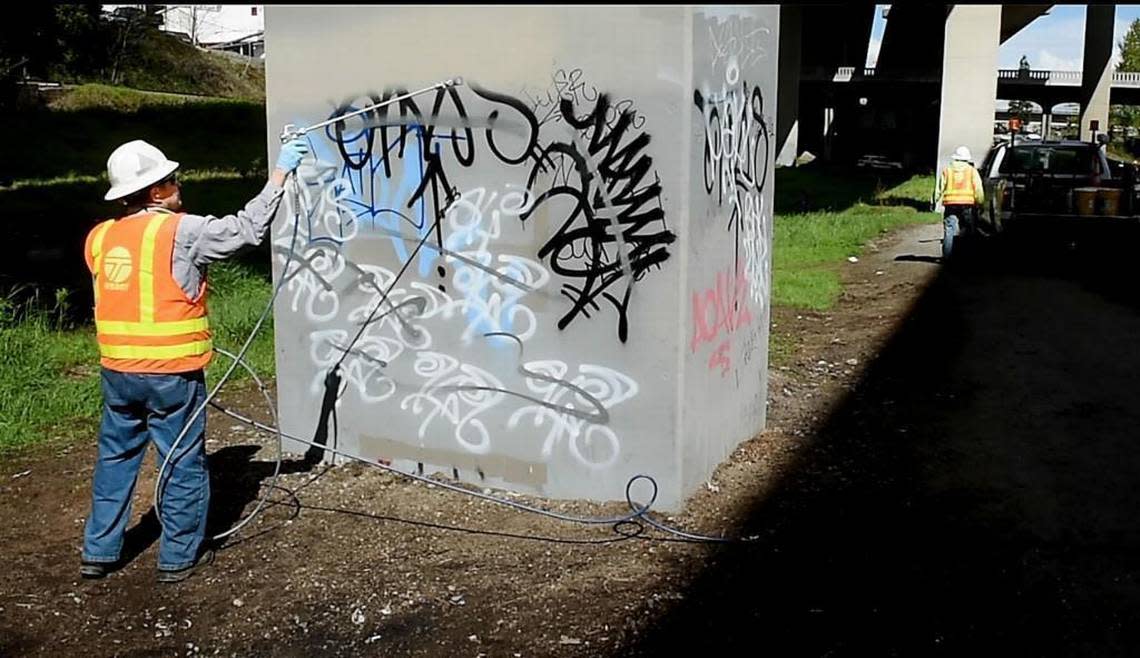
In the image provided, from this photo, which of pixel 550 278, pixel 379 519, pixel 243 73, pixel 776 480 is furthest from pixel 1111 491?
pixel 243 73

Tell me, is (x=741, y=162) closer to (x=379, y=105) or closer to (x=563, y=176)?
(x=563, y=176)

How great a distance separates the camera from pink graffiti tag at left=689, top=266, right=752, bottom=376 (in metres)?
6.09

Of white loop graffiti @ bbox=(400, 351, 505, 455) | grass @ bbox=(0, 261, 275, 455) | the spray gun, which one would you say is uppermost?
the spray gun

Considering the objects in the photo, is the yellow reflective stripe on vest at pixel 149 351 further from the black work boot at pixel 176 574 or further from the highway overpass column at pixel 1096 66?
the highway overpass column at pixel 1096 66

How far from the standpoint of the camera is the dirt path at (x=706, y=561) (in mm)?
4863

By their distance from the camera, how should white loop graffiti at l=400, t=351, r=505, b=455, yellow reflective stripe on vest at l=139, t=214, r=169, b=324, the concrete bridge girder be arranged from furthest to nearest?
1. the concrete bridge girder
2. white loop graffiti at l=400, t=351, r=505, b=455
3. yellow reflective stripe on vest at l=139, t=214, r=169, b=324

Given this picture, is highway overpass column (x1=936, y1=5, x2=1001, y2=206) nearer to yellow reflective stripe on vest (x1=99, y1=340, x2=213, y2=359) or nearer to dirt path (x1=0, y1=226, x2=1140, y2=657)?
dirt path (x1=0, y1=226, x2=1140, y2=657)

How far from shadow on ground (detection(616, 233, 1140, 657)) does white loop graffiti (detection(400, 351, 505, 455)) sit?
148 cm

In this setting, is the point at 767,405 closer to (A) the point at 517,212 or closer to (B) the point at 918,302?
(A) the point at 517,212

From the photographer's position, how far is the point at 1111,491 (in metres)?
6.65

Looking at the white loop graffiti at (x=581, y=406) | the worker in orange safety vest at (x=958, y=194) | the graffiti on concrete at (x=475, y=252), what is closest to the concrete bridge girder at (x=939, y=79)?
the worker in orange safety vest at (x=958, y=194)

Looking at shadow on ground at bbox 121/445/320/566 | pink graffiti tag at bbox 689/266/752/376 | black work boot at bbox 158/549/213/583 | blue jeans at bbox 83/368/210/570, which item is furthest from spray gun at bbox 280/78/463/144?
black work boot at bbox 158/549/213/583

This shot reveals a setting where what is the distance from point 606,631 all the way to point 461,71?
9.69 feet

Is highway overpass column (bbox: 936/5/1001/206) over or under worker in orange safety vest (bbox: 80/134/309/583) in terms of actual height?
over
